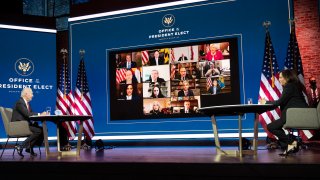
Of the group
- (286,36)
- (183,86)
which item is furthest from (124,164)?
(286,36)

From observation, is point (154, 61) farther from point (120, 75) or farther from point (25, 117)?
point (25, 117)

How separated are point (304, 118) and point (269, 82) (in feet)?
7.29

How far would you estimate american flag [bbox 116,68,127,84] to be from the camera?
26.8ft

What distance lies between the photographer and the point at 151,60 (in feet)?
26.1

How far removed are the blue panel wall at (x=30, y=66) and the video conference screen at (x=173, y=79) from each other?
193cm

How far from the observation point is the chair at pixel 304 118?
4.55 metres

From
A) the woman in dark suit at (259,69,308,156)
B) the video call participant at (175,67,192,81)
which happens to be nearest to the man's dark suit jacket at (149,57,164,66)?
the video call participant at (175,67,192,81)

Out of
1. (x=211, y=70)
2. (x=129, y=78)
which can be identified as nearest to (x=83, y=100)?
(x=129, y=78)

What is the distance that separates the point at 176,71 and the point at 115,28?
1.84 m

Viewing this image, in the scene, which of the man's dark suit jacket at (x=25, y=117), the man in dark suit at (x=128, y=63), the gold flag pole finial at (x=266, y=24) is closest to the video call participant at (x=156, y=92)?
the man in dark suit at (x=128, y=63)

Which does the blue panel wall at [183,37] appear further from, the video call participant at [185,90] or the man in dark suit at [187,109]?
the video call participant at [185,90]

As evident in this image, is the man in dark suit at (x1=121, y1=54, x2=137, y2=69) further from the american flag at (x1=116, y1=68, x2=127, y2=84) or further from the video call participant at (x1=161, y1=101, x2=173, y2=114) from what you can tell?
the video call participant at (x1=161, y1=101, x2=173, y2=114)

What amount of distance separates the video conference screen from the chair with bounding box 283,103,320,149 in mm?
2651

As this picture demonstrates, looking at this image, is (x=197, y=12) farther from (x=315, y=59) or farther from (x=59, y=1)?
(x=59, y=1)
